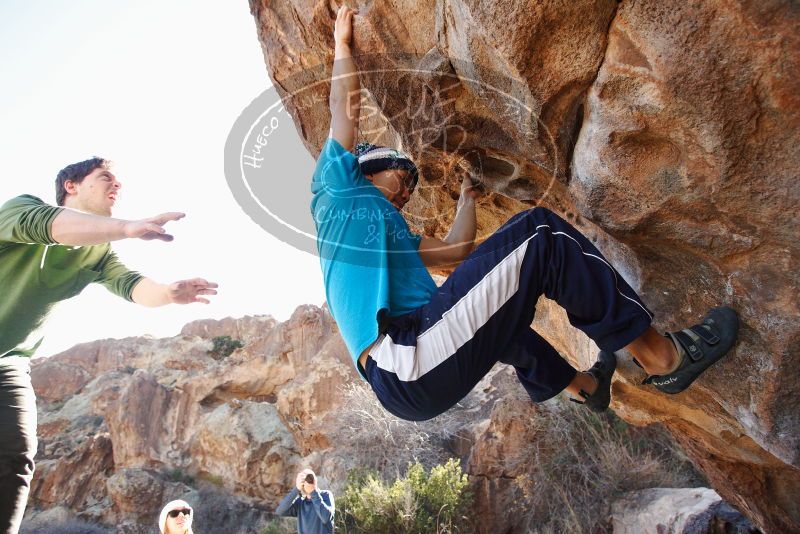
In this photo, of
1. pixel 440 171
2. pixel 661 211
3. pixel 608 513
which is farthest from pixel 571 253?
pixel 608 513

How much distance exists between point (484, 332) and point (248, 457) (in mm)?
12015

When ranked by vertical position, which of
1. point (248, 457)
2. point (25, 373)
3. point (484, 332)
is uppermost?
point (484, 332)

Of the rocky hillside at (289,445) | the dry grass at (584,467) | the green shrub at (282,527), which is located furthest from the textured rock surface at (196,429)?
the dry grass at (584,467)

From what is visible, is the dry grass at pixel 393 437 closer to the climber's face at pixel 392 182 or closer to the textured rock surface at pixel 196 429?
the textured rock surface at pixel 196 429

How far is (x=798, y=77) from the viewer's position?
5.48ft

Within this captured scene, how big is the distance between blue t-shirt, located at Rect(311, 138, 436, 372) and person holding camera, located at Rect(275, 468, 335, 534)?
4.46m

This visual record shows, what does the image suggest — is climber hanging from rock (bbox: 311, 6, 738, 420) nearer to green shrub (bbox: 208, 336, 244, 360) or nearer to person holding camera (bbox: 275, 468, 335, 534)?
person holding camera (bbox: 275, 468, 335, 534)

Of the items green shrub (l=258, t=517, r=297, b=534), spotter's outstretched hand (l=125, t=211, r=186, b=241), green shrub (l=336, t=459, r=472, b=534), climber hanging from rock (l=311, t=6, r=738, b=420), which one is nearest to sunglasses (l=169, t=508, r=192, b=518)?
climber hanging from rock (l=311, t=6, r=738, b=420)

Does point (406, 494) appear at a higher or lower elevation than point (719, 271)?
lower

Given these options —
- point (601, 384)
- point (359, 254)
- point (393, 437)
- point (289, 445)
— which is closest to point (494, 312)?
point (359, 254)

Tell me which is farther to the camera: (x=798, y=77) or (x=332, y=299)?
(x=332, y=299)

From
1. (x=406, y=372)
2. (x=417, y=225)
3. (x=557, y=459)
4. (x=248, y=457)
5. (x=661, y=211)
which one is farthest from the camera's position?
(x=248, y=457)

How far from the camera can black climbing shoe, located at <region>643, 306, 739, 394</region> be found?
2.12 m

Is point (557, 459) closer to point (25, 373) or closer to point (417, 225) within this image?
point (417, 225)
